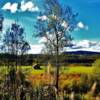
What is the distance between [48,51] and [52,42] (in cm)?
223

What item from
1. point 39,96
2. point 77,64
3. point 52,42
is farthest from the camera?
point 77,64

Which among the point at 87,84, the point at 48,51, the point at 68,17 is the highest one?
the point at 68,17

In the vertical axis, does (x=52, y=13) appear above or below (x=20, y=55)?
above

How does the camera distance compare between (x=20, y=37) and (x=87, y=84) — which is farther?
(x=20, y=37)

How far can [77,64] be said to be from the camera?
84.2m

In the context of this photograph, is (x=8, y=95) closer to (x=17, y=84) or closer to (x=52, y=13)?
(x=17, y=84)

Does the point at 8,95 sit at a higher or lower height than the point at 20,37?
lower

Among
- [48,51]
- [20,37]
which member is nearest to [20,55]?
[20,37]

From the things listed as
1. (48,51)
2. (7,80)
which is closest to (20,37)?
(48,51)

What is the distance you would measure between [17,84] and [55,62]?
34994mm

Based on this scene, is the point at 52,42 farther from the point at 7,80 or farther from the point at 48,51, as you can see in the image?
the point at 7,80

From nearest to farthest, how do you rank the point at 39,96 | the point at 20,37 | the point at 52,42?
the point at 39,96 → the point at 52,42 → the point at 20,37

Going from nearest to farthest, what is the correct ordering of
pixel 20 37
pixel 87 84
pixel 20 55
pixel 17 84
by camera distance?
1. pixel 17 84
2. pixel 87 84
3. pixel 20 37
4. pixel 20 55

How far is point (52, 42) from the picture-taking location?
40406mm
